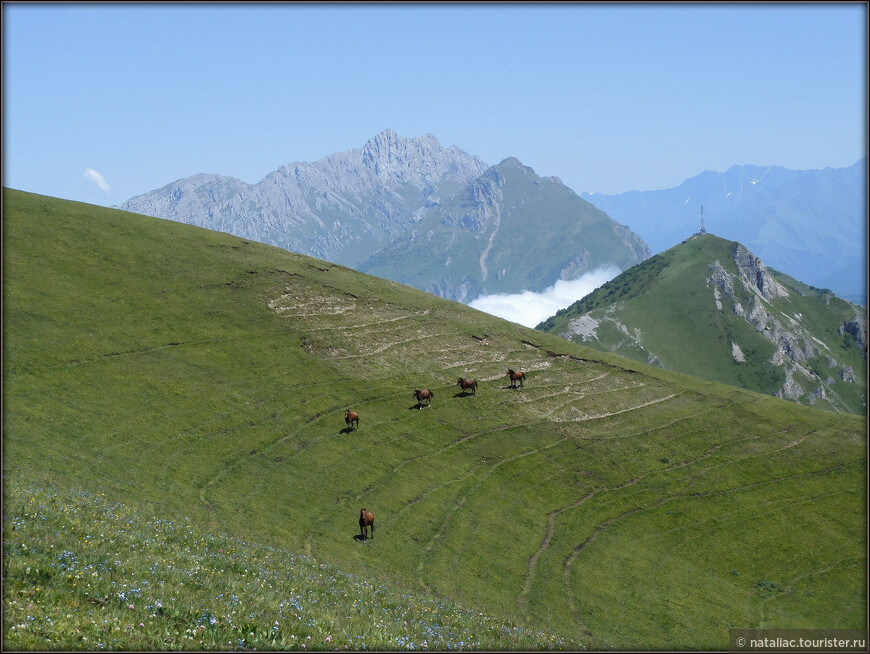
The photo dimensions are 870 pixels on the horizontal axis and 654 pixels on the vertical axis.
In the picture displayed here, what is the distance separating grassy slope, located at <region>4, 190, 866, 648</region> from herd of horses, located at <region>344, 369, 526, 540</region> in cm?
120

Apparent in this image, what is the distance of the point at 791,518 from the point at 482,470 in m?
34.3

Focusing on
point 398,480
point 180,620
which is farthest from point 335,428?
point 180,620

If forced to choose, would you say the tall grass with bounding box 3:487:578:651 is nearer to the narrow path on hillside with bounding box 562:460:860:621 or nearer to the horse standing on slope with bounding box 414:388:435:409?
the narrow path on hillside with bounding box 562:460:860:621

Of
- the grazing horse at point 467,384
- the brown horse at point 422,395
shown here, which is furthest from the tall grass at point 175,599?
the grazing horse at point 467,384

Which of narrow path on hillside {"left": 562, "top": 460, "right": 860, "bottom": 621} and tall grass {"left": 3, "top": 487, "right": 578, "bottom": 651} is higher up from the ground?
tall grass {"left": 3, "top": 487, "right": 578, "bottom": 651}

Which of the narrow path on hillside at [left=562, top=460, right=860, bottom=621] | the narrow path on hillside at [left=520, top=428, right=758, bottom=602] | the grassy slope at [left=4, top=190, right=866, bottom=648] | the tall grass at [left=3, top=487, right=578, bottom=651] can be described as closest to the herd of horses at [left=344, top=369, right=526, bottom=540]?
the grassy slope at [left=4, top=190, right=866, bottom=648]

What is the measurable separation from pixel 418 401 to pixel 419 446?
→ 9.29m

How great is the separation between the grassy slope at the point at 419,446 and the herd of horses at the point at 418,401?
120cm

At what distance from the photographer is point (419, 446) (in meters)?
64.1

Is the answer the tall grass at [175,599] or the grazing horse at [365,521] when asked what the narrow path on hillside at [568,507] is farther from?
the tall grass at [175,599]

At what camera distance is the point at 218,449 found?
5441 cm

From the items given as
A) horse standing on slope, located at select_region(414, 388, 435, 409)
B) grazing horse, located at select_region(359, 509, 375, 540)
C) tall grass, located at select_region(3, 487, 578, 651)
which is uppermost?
horse standing on slope, located at select_region(414, 388, 435, 409)

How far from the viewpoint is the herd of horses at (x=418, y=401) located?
153 feet

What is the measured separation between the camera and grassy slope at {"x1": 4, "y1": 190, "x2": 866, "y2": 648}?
151 feet
